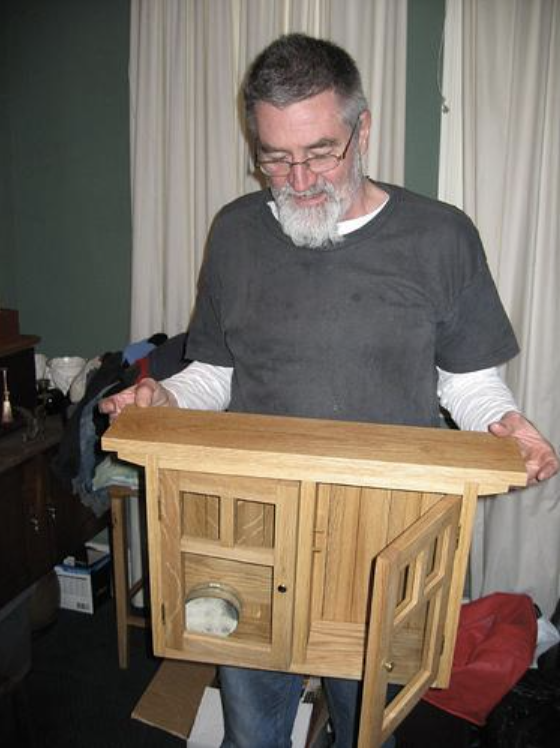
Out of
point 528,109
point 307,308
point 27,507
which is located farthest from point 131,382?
point 528,109

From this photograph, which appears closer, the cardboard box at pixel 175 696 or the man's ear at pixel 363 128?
the man's ear at pixel 363 128

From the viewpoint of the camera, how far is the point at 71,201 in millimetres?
2812

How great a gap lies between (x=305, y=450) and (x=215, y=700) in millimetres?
1446

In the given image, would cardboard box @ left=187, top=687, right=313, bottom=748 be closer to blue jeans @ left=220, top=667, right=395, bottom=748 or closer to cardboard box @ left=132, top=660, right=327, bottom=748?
cardboard box @ left=132, top=660, right=327, bottom=748

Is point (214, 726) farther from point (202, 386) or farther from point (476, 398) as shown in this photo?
point (476, 398)

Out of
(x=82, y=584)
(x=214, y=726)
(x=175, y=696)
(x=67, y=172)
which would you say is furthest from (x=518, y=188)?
(x=82, y=584)

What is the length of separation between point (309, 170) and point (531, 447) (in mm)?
669

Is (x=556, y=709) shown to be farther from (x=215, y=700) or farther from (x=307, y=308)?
(x=307, y=308)

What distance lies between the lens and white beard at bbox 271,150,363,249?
1199 mm

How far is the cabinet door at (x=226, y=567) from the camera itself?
3.63ft

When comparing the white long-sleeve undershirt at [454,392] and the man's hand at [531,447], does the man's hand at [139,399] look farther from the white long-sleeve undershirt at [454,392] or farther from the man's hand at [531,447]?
the man's hand at [531,447]

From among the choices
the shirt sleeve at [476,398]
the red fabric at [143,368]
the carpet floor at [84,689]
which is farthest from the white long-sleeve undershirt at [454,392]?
the carpet floor at [84,689]

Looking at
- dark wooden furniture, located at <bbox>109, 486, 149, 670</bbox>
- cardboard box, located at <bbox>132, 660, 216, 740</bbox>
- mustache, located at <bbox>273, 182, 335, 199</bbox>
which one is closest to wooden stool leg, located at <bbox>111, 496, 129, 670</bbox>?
dark wooden furniture, located at <bbox>109, 486, 149, 670</bbox>

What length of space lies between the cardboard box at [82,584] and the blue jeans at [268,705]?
5.04ft
